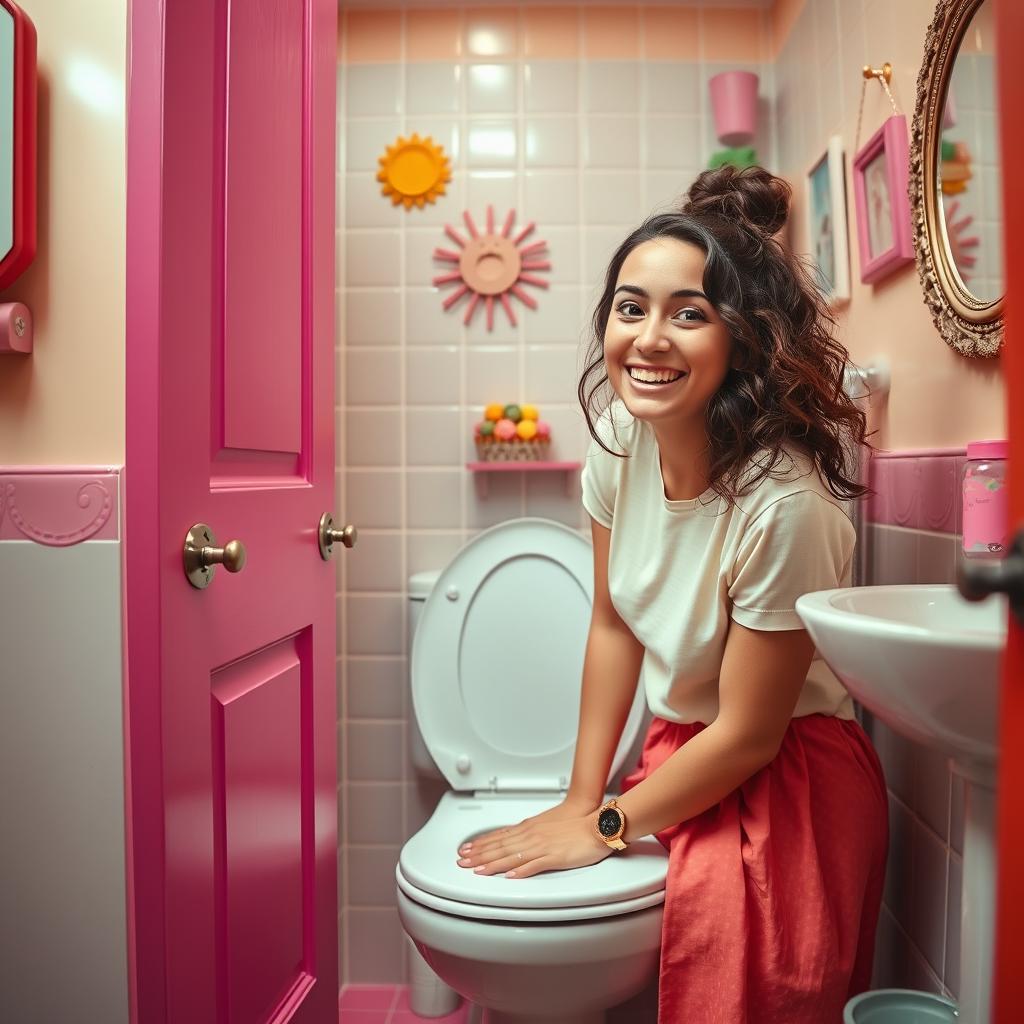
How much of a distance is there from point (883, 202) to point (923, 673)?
1.00 meters

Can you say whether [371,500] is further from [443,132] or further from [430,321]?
[443,132]

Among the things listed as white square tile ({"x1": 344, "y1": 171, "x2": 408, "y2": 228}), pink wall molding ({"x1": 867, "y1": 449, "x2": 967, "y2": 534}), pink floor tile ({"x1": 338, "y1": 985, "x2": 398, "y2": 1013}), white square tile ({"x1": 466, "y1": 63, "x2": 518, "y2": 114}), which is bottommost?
pink floor tile ({"x1": 338, "y1": 985, "x2": 398, "y2": 1013})

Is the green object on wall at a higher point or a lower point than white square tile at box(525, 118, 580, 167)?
lower

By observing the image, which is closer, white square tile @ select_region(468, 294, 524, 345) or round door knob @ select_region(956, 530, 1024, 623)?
round door knob @ select_region(956, 530, 1024, 623)

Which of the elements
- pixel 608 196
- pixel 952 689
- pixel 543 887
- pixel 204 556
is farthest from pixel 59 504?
pixel 608 196

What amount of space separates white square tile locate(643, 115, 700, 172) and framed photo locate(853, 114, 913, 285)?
0.54m

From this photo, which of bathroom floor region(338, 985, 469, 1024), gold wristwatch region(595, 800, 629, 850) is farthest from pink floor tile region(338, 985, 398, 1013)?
gold wristwatch region(595, 800, 629, 850)

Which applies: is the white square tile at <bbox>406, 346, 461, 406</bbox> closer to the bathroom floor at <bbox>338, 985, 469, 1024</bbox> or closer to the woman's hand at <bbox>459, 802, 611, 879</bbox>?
the woman's hand at <bbox>459, 802, 611, 879</bbox>

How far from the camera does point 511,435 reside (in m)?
1.92

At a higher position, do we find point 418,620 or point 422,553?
point 422,553

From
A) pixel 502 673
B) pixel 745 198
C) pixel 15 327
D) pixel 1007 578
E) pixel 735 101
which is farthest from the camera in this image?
pixel 735 101

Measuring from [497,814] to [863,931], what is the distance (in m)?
0.60

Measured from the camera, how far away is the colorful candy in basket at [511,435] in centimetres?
193

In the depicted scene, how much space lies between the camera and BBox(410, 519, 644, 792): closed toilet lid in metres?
1.77
